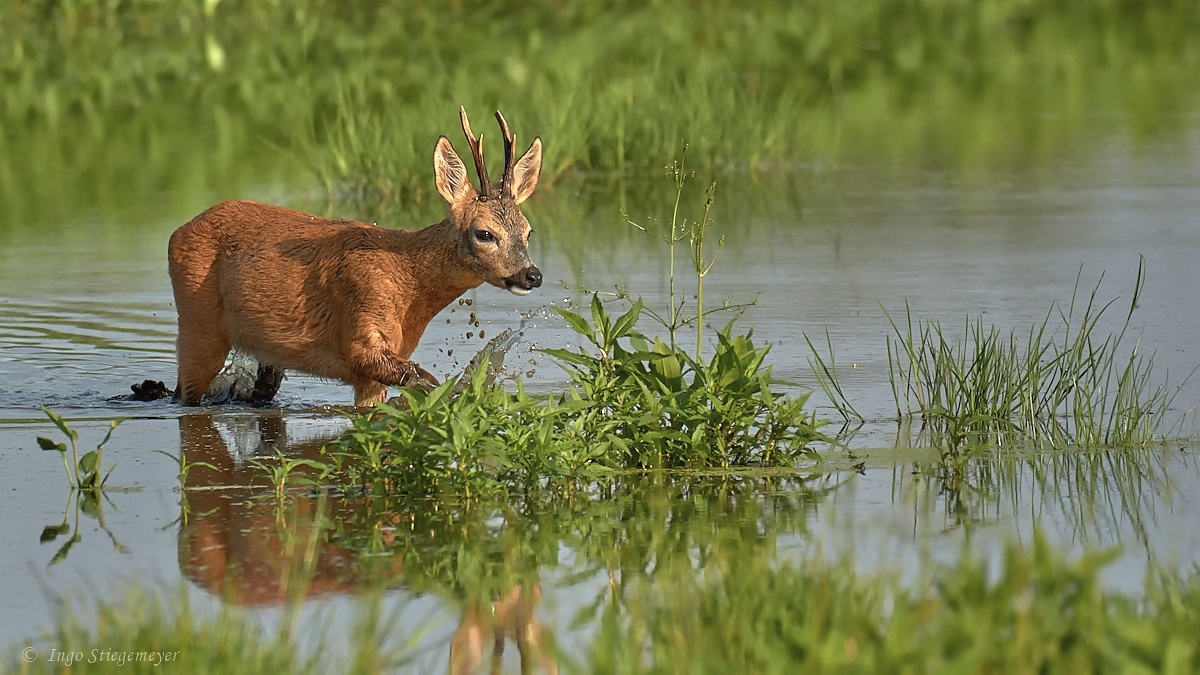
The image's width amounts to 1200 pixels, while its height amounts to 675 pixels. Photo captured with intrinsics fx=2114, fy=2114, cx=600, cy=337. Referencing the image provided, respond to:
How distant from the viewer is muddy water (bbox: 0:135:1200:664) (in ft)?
21.7

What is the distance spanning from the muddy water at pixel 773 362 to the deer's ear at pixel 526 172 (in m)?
0.78

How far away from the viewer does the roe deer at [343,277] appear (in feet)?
31.3

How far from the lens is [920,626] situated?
4965mm

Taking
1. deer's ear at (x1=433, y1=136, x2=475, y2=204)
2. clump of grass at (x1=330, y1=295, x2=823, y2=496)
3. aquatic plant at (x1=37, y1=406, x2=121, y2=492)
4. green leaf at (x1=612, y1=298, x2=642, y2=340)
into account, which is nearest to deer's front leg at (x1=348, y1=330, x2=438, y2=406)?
deer's ear at (x1=433, y1=136, x2=475, y2=204)

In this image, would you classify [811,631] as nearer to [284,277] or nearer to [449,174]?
[449,174]

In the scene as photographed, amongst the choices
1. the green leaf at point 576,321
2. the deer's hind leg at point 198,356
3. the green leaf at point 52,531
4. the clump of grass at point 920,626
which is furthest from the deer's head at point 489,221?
the clump of grass at point 920,626

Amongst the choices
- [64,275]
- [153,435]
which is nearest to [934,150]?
[64,275]

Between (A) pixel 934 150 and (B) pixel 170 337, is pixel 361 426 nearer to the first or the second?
(B) pixel 170 337

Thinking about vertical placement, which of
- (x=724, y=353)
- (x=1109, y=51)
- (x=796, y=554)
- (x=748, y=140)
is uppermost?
(x=1109, y=51)

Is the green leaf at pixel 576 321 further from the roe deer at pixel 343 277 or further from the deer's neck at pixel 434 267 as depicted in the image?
the deer's neck at pixel 434 267

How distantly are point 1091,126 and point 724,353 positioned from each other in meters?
12.3

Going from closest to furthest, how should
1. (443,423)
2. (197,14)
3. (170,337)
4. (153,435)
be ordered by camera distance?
1. (443,423)
2. (153,435)
3. (170,337)
4. (197,14)

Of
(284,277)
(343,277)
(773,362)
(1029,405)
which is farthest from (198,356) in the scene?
(1029,405)

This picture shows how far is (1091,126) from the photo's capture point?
63.2 ft
